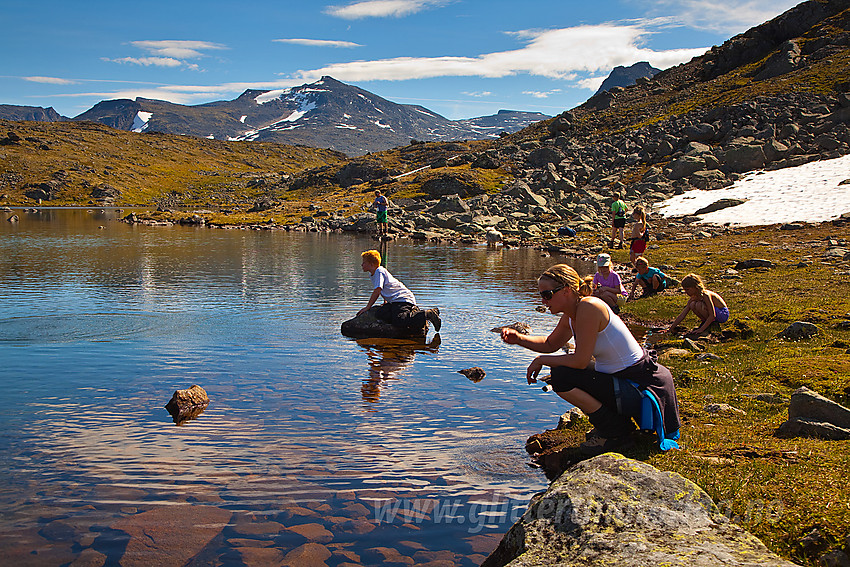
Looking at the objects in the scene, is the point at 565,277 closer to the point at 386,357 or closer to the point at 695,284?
the point at 386,357

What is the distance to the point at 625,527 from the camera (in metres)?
6.33

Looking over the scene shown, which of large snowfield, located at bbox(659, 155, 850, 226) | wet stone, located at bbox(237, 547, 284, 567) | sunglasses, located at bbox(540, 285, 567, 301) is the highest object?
large snowfield, located at bbox(659, 155, 850, 226)

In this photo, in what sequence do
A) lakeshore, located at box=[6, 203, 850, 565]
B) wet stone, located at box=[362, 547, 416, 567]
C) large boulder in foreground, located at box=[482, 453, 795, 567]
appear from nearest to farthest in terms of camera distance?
large boulder in foreground, located at box=[482, 453, 795, 567], lakeshore, located at box=[6, 203, 850, 565], wet stone, located at box=[362, 547, 416, 567]

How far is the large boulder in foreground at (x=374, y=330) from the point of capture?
2236cm

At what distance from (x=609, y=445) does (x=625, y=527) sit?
3.21m

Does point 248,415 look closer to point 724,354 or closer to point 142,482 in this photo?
point 142,482

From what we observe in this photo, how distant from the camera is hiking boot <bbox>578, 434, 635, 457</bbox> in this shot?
9.44 meters

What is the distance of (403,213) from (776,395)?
8905 centimetres

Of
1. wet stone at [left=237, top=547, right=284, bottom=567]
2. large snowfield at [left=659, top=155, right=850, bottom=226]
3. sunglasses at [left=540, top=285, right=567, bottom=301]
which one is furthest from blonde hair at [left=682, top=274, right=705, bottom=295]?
large snowfield at [left=659, top=155, right=850, bottom=226]

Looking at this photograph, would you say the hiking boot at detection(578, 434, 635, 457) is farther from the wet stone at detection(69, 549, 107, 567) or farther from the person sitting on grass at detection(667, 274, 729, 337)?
the person sitting on grass at detection(667, 274, 729, 337)

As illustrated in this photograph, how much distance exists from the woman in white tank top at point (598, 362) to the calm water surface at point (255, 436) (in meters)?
1.76

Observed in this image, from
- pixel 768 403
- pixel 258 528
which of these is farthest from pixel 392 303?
pixel 258 528

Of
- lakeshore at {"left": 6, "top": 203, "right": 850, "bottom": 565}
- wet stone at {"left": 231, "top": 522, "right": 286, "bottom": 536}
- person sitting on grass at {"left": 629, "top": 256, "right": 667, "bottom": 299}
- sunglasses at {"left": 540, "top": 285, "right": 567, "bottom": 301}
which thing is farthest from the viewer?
person sitting on grass at {"left": 629, "top": 256, "right": 667, "bottom": 299}

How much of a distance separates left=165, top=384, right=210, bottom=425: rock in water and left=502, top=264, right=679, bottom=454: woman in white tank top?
7833 millimetres
